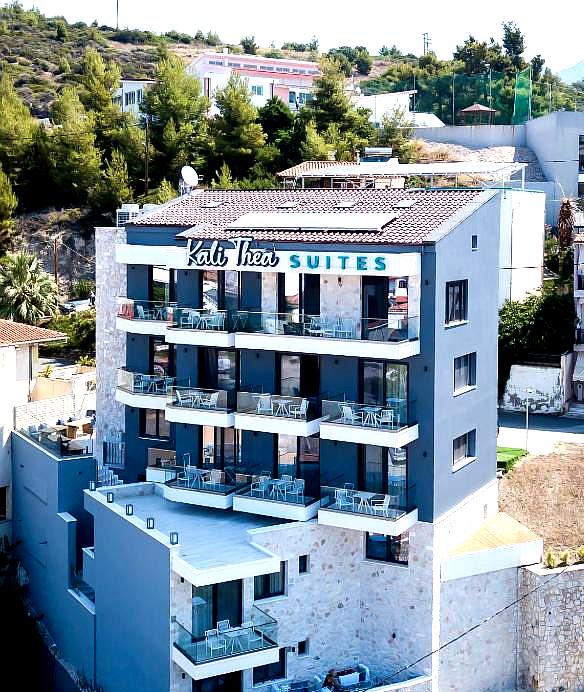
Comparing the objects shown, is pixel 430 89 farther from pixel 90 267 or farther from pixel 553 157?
pixel 90 267

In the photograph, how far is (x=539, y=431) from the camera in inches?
1676

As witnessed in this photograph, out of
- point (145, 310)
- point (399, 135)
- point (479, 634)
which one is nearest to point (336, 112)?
point (399, 135)

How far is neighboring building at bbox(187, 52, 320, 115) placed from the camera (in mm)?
86688

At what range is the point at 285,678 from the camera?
27234mm

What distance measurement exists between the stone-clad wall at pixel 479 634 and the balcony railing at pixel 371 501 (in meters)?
2.40

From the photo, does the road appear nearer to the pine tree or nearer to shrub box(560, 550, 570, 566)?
shrub box(560, 550, 570, 566)

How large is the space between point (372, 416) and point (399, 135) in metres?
50.6

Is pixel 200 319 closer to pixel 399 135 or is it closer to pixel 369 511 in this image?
pixel 369 511

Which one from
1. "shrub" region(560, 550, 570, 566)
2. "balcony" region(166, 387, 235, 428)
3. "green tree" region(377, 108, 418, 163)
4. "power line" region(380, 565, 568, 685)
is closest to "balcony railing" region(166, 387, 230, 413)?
"balcony" region(166, 387, 235, 428)

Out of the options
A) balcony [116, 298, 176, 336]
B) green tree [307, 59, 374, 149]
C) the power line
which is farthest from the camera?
green tree [307, 59, 374, 149]

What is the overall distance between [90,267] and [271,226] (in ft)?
131

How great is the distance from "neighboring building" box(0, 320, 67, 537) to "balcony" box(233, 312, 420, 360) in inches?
434

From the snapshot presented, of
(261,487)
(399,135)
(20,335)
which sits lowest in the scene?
(261,487)

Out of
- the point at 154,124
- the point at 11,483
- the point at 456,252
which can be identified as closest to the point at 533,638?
the point at 456,252
